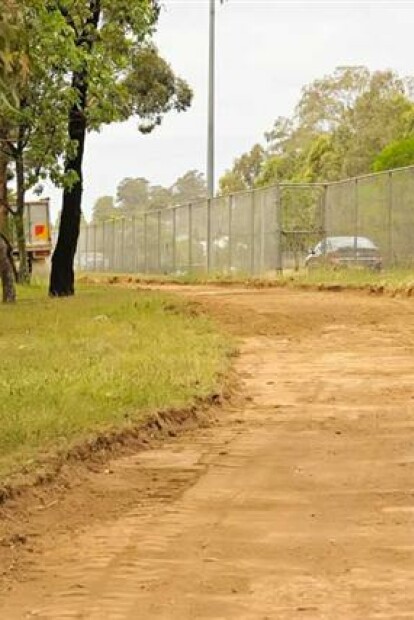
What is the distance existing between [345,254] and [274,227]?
12.0 ft

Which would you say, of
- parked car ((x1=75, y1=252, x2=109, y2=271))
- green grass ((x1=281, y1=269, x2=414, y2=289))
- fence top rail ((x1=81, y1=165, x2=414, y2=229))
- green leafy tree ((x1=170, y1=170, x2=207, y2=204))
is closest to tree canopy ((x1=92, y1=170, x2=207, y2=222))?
green leafy tree ((x1=170, y1=170, x2=207, y2=204))

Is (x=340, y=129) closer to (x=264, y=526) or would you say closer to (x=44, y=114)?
(x=44, y=114)

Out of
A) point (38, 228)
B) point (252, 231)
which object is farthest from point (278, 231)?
point (38, 228)

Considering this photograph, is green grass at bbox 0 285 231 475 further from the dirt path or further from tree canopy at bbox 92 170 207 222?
tree canopy at bbox 92 170 207 222

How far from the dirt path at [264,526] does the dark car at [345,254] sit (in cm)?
1565

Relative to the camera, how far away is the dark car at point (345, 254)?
26.5 metres

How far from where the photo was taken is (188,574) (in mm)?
5242

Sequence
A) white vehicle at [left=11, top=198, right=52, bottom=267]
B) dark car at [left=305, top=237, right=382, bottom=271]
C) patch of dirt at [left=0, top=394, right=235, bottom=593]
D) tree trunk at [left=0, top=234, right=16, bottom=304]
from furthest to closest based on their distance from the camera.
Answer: white vehicle at [left=11, top=198, right=52, bottom=267] < dark car at [left=305, top=237, right=382, bottom=271] < tree trunk at [left=0, top=234, right=16, bottom=304] < patch of dirt at [left=0, top=394, right=235, bottom=593]

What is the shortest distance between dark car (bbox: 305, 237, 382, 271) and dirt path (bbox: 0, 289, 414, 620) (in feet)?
51.3

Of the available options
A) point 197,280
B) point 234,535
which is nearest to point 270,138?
point 197,280

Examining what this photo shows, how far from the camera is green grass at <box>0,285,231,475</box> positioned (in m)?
8.23

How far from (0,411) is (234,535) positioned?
10.5 ft

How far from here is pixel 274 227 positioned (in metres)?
31.3

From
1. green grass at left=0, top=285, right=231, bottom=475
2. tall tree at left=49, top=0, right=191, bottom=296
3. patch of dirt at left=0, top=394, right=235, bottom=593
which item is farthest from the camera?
tall tree at left=49, top=0, right=191, bottom=296
